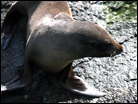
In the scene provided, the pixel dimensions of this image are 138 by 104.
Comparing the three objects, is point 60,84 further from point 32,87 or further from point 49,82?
point 32,87

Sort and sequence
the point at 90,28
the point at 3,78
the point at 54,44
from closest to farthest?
the point at 90,28 < the point at 54,44 < the point at 3,78

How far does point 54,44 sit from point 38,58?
36cm

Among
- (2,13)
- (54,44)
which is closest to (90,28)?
(54,44)

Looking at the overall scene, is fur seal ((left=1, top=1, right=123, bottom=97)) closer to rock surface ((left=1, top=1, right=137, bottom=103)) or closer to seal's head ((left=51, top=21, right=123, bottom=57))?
seal's head ((left=51, top=21, right=123, bottom=57))

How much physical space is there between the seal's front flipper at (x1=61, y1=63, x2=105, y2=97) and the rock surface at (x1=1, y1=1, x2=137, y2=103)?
61 mm

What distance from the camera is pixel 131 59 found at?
141 inches

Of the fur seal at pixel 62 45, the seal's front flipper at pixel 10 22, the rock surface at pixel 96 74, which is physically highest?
the fur seal at pixel 62 45

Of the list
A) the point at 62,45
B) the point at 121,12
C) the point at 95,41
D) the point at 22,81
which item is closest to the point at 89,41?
the point at 95,41

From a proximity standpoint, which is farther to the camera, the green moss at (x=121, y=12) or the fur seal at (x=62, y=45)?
the green moss at (x=121, y=12)

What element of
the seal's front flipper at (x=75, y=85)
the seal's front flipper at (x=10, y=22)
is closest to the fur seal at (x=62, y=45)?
the seal's front flipper at (x=75, y=85)

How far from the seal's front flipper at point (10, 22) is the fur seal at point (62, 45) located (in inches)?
23.9

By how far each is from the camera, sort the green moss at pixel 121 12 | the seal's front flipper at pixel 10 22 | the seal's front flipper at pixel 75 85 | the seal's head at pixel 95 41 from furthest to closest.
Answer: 1. the green moss at pixel 121 12
2. the seal's front flipper at pixel 10 22
3. the seal's front flipper at pixel 75 85
4. the seal's head at pixel 95 41

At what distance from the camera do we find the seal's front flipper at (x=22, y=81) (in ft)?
10.7

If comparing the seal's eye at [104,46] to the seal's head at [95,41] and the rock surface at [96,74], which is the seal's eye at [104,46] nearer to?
the seal's head at [95,41]
